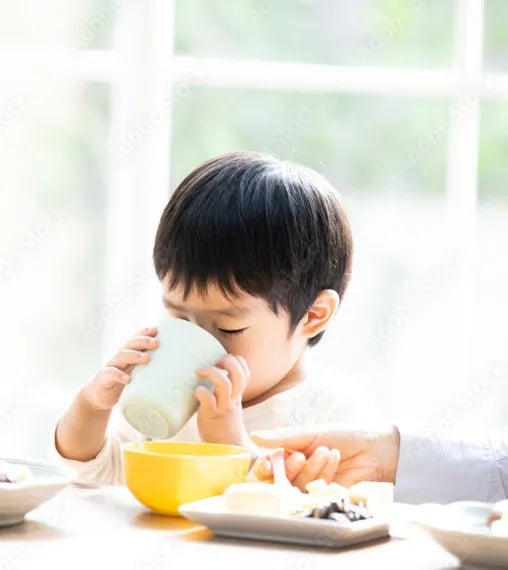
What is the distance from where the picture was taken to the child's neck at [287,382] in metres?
1.79

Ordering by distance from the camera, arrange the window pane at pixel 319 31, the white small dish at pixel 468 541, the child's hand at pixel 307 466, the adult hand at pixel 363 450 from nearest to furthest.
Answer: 1. the white small dish at pixel 468 541
2. the child's hand at pixel 307 466
3. the adult hand at pixel 363 450
4. the window pane at pixel 319 31

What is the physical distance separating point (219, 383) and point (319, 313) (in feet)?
1.61

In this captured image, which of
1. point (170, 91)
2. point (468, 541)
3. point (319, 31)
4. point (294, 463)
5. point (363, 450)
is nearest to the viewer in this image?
point (468, 541)

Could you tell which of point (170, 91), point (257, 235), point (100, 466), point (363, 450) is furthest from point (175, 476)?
point (170, 91)

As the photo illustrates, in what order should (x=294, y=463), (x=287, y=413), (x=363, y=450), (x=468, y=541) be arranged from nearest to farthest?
(x=468, y=541) → (x=294, y=463) → (x=363, y=450) → (x=287, y=413)

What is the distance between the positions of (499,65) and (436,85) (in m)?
0.18

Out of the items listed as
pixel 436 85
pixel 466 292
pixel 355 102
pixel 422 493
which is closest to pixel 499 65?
pixel 436 85

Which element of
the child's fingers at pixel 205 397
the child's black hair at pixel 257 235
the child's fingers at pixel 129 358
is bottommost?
the child's fingers at pixel 205 397

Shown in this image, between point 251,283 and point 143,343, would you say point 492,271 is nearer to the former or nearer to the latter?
point 251,283

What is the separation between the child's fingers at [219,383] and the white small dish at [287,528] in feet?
0.91

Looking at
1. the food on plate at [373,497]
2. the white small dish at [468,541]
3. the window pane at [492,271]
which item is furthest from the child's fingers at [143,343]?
the window pane at [492,271]

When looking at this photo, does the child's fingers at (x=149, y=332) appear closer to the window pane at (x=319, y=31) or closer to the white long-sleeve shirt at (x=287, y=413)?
the white long-sleeve shirt at (x=287, y=413)

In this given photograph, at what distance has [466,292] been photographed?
2859 mm

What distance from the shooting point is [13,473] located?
3.70 ft
